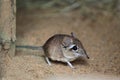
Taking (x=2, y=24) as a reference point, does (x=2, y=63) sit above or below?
below

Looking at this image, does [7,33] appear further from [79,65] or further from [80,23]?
[80,23]

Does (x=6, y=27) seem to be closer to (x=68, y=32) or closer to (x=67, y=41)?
(x=67, y=41)

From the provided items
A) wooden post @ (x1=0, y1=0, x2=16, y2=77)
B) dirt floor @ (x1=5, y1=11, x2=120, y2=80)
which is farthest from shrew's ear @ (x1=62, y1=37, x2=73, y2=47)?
wooden post @ (x1=0, y1=0, x2=16, y2=77)

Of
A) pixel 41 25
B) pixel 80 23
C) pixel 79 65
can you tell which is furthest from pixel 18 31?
pixel 79 65

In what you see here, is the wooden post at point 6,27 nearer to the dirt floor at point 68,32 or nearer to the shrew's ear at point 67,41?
the dirt floor at point 68,32

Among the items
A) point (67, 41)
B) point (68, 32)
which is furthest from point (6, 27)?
point (68, 32)

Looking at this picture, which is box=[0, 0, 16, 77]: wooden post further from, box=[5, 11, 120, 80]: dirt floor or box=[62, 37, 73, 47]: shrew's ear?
box=[62, 37, 73, 47]: shrew's ear
